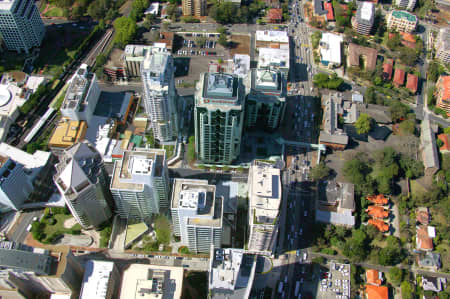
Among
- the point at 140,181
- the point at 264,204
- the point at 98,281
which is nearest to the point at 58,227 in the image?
the point at 98,281

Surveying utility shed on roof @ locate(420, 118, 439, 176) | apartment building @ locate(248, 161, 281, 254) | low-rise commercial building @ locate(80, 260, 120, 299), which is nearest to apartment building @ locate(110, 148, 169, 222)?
low-rise commercial building @ locate(80, 260, 120, 299)

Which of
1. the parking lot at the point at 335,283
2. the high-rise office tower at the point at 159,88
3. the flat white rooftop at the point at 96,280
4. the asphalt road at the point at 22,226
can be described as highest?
the high-rise office tower at the point at 159,88

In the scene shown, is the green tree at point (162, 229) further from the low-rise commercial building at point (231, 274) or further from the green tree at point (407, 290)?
the green tree at point (407, 290)

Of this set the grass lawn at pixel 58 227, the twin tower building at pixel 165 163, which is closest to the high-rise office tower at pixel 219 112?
the twin tower building at pixel 165 163

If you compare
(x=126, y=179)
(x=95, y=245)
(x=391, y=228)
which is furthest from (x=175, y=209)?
(x=391, y=228)

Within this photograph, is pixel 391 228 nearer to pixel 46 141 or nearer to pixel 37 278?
pixel 37 278

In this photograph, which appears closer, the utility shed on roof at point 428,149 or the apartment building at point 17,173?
the apartment building at point 17,173
